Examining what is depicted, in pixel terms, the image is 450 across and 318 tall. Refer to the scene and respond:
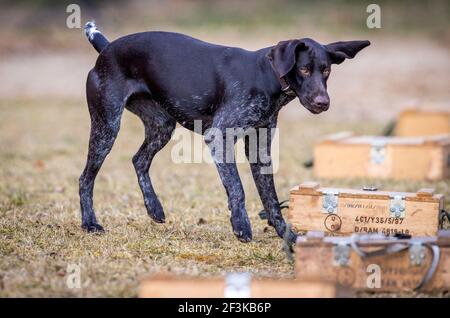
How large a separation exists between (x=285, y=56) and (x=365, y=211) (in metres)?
1.23

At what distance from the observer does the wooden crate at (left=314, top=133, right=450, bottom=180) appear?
9.23 m

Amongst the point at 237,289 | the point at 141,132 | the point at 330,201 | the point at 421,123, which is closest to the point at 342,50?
the point at 330,201

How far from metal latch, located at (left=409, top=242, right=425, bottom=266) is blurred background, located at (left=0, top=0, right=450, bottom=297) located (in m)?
0.88

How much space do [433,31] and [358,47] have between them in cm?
1881

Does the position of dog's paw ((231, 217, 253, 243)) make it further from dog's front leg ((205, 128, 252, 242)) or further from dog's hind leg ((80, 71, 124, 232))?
dog's hind leg ((80, 71, 124, 232))

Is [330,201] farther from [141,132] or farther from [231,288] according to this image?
[141,132]

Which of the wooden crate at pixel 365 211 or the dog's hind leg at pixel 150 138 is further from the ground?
the dog's hind leg at pixel 150 138

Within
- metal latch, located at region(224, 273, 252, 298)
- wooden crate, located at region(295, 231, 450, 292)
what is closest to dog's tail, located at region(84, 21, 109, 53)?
wooden crate, located at region(295, 231, 450, 292)

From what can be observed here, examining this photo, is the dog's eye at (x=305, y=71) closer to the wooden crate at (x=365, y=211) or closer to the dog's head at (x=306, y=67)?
the dog's head at (x=306, y=67)

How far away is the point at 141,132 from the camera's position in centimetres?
1352

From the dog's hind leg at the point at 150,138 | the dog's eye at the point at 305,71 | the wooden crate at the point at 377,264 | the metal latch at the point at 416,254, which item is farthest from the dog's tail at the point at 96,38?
the metal latch at the point at 416,254

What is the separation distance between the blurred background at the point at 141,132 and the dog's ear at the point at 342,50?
137cm

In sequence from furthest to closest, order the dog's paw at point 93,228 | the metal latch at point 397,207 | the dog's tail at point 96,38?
the dog's tail at point 96,38, the dog's paw at point 93,228, the metal latch at point 397,207

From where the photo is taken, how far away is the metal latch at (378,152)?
9344 mm
